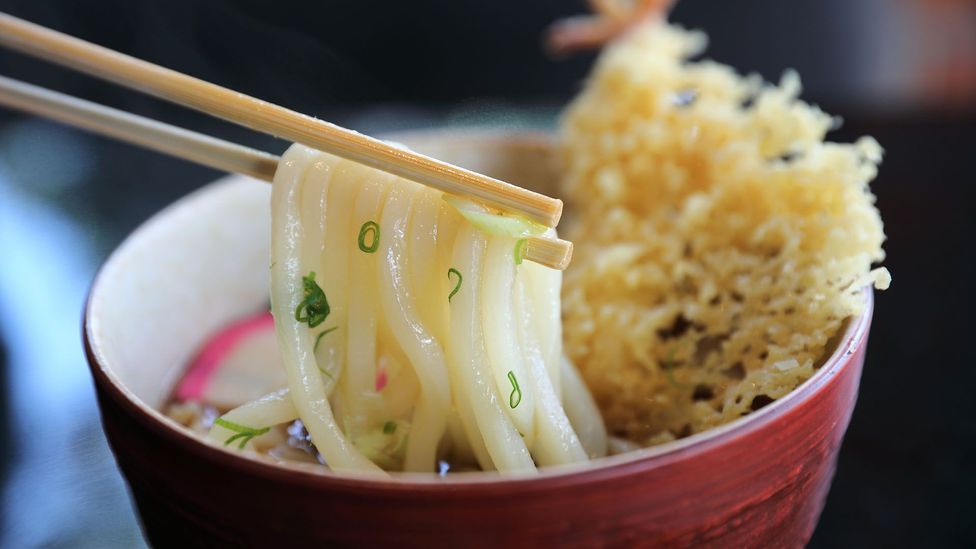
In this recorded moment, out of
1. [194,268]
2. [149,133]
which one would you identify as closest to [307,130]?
[149,133]

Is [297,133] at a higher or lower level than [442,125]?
higher

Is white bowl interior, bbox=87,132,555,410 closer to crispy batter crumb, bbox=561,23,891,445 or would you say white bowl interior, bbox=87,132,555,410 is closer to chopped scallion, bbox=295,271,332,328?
crispy batter crumb, bbox=561,23,891,445

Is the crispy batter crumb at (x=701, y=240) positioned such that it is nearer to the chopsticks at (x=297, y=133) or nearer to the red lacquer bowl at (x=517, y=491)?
the red lacquer bowl at (x=517, y=491)

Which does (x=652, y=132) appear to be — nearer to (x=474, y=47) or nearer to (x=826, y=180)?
(x=826, y=180)

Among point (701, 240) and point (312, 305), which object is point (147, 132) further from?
point (701, 240)

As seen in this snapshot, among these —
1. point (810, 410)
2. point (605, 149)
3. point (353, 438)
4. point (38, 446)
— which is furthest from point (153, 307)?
point (810, 410)

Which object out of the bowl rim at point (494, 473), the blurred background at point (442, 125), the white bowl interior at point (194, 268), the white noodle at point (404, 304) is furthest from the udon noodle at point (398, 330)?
the blurred background at point (442, 125)
